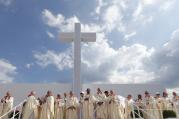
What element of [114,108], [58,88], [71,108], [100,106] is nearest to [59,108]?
[71,108]

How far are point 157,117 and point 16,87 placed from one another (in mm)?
10032

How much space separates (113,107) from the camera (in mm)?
12320

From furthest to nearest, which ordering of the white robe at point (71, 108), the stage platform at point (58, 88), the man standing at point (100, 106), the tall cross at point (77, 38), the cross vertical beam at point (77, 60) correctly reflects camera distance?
1. the stage platform at point (58, 88)
2. the tall cross at point (77, 38)
3. the cross vertical beam at point (77, 60)
4. the white robe at point (71, 108)
5. the man standing at point (100, 106)

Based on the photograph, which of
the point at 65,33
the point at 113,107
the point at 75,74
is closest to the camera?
the point at 113,107

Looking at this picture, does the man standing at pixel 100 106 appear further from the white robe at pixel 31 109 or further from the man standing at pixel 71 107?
the white robe at pixel 31 109

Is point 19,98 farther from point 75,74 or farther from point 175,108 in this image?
point 175,108

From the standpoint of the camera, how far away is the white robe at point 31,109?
12539 mm

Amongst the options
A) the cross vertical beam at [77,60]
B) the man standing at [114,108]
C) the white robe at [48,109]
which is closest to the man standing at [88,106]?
the man standing at [114,108]

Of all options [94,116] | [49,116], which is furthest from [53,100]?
[94,116]

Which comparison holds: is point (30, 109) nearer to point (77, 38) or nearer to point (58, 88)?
point (58, 88)

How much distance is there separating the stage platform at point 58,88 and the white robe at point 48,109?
6407 mm

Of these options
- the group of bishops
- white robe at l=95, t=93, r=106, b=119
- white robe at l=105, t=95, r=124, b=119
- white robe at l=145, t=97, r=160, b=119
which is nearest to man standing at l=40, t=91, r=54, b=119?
the group of bishops

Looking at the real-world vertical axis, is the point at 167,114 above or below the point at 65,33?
below

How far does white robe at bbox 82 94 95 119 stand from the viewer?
13.0 m
